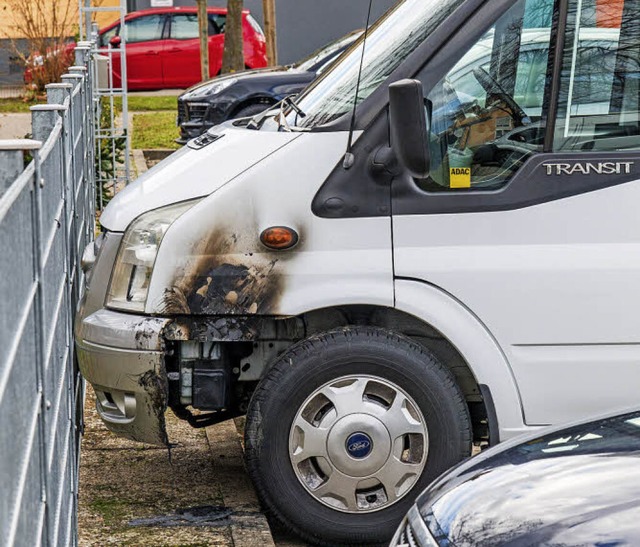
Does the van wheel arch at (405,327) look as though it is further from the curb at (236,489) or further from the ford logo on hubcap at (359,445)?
the curb at (236,489)

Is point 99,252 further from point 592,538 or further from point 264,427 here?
point 592,538

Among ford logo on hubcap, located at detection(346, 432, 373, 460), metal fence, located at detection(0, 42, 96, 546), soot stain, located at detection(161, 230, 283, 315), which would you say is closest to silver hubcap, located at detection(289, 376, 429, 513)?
ford logo on hubcap, located at detection(346, 432, 373, 460)

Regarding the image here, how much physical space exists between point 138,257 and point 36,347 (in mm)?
2138

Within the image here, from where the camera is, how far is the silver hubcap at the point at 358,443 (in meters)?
5.18

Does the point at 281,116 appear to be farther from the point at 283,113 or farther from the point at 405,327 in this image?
the point at 405,327

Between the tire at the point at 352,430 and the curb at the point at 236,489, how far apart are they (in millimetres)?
150

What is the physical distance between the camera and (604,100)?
17.2ft

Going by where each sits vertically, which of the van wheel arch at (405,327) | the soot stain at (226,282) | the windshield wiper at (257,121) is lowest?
the van wheel arch at (405,327)

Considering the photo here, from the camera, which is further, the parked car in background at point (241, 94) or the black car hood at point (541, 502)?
the parked car in background at point (241, 94)

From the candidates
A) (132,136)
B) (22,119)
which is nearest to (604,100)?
(132,136)

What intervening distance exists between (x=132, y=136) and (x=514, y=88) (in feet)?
47.5

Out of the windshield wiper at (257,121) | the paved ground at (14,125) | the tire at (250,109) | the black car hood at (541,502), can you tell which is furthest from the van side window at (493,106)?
the paved ground at (14,125)

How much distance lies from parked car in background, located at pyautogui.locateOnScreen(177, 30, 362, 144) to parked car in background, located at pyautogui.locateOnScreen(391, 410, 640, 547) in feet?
39.1

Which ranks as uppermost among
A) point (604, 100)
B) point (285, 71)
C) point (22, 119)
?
point (604, 100)
